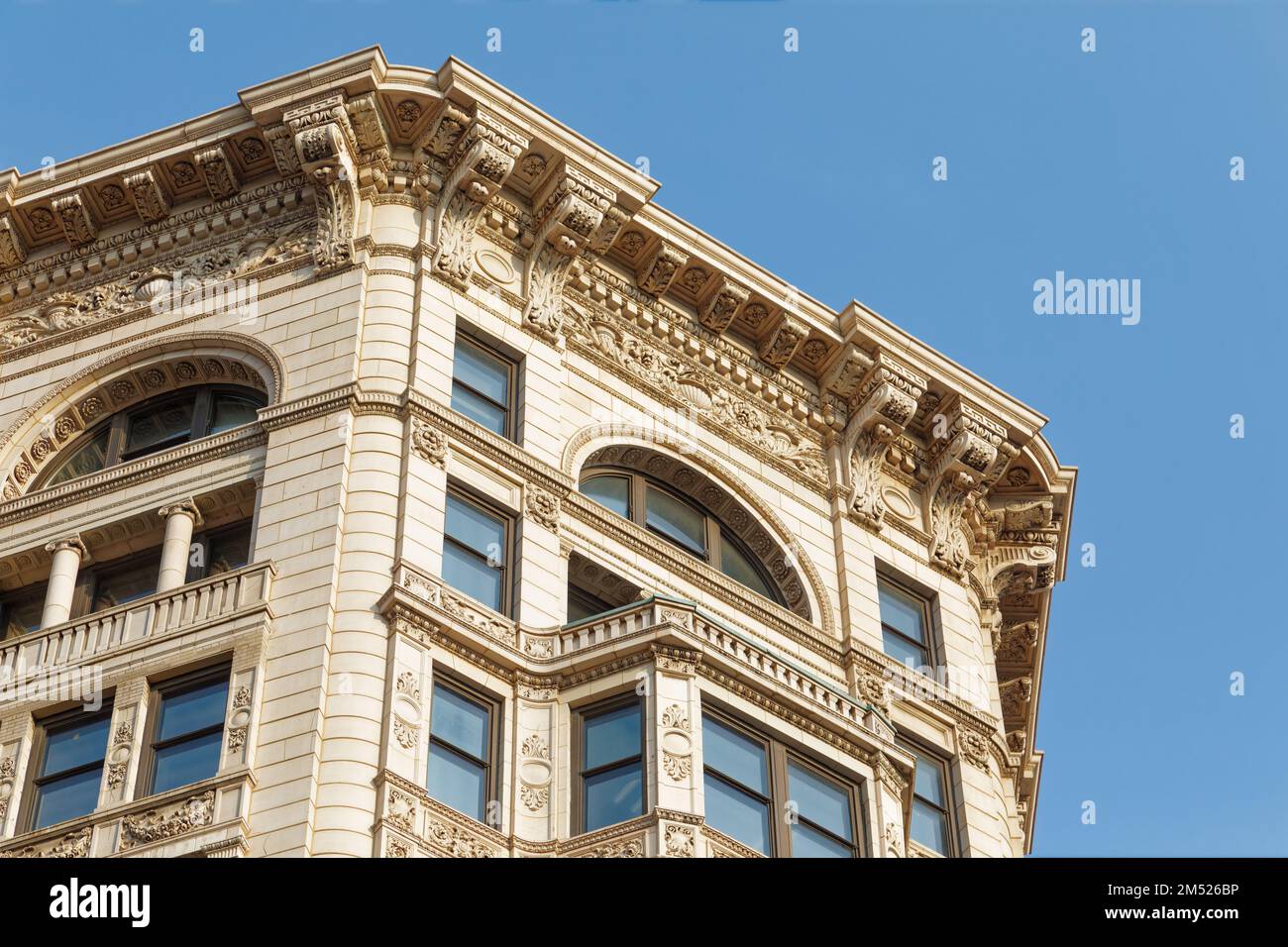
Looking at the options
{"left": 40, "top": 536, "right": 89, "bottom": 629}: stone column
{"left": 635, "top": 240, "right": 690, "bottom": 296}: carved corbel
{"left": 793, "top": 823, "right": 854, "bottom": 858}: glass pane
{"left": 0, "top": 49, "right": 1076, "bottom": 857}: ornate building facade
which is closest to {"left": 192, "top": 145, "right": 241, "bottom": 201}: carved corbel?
{"left": 0, "top": 49, "right": 1076, "bottom": 857}: ornate building facade

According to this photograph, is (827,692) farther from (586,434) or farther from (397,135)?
(397,135)

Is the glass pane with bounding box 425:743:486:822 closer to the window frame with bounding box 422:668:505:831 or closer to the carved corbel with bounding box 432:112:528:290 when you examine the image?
the window frame with bounding box 422:668:505:831

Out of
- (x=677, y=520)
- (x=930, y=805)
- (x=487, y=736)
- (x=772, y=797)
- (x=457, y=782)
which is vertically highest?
(x=677, y=520)

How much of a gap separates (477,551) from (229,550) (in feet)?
12.4

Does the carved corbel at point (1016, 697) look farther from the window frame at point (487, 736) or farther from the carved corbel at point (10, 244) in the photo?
the carved corbel at point (10, 244)

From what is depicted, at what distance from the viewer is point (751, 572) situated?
40.1 metres

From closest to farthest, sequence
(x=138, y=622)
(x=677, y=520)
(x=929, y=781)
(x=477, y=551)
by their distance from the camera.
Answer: (x=138, y=622)
(x=477, y=551)
(x=929, y=781)
(x=677, y=520)

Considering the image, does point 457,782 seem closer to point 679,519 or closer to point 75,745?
point 75,745

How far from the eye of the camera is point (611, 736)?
108ft

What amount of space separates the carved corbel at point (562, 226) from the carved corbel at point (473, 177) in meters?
0.92

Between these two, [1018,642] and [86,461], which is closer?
[86,461]

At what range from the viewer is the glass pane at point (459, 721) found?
3244 centimetres

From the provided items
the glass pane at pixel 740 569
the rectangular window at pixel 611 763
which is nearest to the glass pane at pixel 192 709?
the rectangular window at pixel 611 763

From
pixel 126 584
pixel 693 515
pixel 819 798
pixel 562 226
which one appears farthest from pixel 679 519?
pixel 126 584
